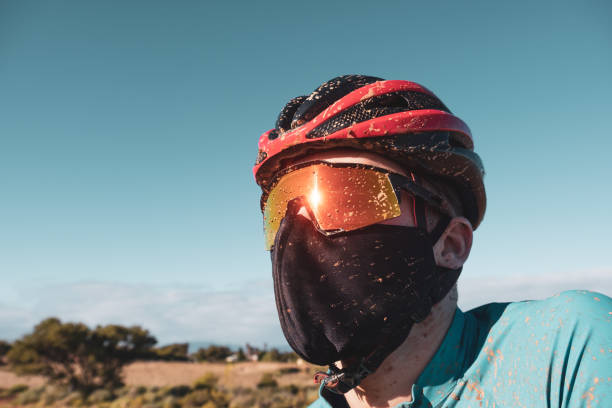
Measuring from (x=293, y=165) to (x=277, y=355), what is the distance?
169ft

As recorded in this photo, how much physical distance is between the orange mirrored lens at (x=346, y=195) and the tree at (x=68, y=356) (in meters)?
37.0

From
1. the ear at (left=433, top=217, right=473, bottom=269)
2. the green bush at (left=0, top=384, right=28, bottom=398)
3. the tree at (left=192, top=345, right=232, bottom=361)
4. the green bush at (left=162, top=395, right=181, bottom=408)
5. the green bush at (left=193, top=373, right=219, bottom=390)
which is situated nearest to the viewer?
the ear at (left=433, top=217, right=473, bottom=269)

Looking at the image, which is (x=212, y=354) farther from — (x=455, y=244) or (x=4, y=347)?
(x=455, y=244)

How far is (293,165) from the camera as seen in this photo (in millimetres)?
2420

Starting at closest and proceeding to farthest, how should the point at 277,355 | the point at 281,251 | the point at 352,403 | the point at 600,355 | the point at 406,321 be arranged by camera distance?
the point at 600,355 → the point at 406,321 → the point at 281,251 → the point at 352,403 → the point at 277,355

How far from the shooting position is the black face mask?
206cm

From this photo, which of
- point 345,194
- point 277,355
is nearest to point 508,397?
point 345,194

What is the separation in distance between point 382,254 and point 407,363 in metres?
0.56

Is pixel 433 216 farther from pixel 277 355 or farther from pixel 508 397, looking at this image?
pixel 277 355

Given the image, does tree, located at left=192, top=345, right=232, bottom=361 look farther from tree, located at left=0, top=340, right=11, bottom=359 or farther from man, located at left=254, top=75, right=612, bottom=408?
man, located at left=254, top=75, right=612, bottom=408

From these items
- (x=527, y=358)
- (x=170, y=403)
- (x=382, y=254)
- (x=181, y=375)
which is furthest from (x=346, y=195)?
(x=181, y=375)

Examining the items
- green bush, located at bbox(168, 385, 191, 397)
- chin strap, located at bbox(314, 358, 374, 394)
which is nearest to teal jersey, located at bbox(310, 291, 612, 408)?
chin strap, located at bbox(314, 358, 374, 394)

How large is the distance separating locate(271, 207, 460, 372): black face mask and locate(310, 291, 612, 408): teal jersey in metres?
0.23

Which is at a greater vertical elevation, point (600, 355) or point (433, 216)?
point (433, 216)
